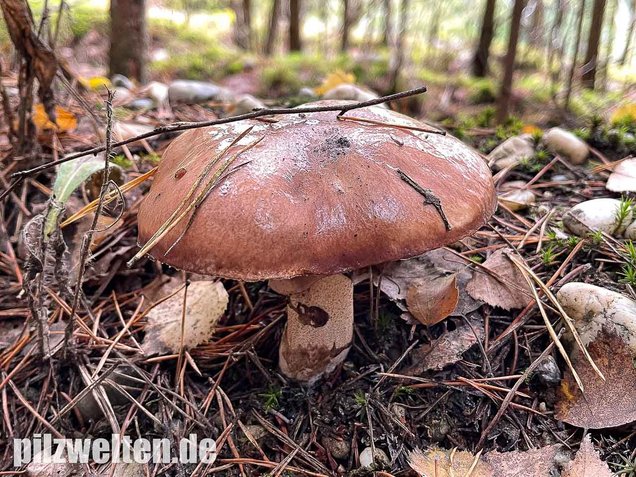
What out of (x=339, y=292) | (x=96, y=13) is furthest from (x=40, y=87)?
(x=96, y=13)

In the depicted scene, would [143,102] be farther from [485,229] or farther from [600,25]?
[600,25]

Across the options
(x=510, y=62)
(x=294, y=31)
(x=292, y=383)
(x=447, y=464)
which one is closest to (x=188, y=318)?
(x=292, y=383)

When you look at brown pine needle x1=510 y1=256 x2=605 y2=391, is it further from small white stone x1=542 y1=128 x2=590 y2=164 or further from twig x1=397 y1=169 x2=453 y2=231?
small white stone x1=542 y1=128 x2=590 y2=164

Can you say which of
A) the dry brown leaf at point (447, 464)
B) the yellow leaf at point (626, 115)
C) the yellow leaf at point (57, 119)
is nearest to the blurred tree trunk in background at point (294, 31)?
the yellow leaf at point (57, 119)

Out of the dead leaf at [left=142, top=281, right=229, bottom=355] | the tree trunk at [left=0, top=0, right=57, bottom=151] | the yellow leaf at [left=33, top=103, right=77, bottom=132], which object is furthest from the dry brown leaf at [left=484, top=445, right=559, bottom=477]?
the yellow leaf at [left=33, top=103, right=77, bottom=132]

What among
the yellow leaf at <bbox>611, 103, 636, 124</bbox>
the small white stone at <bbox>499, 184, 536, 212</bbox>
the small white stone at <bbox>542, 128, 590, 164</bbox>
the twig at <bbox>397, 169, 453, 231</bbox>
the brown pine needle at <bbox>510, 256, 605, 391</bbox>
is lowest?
the brown pine needle at <bbox>510, 256, 605, 391</bbox>

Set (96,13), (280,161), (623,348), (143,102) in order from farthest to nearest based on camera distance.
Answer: (96,13) → (143,102) → (623,348) → (280,161)

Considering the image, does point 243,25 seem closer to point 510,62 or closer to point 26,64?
point 510,62
